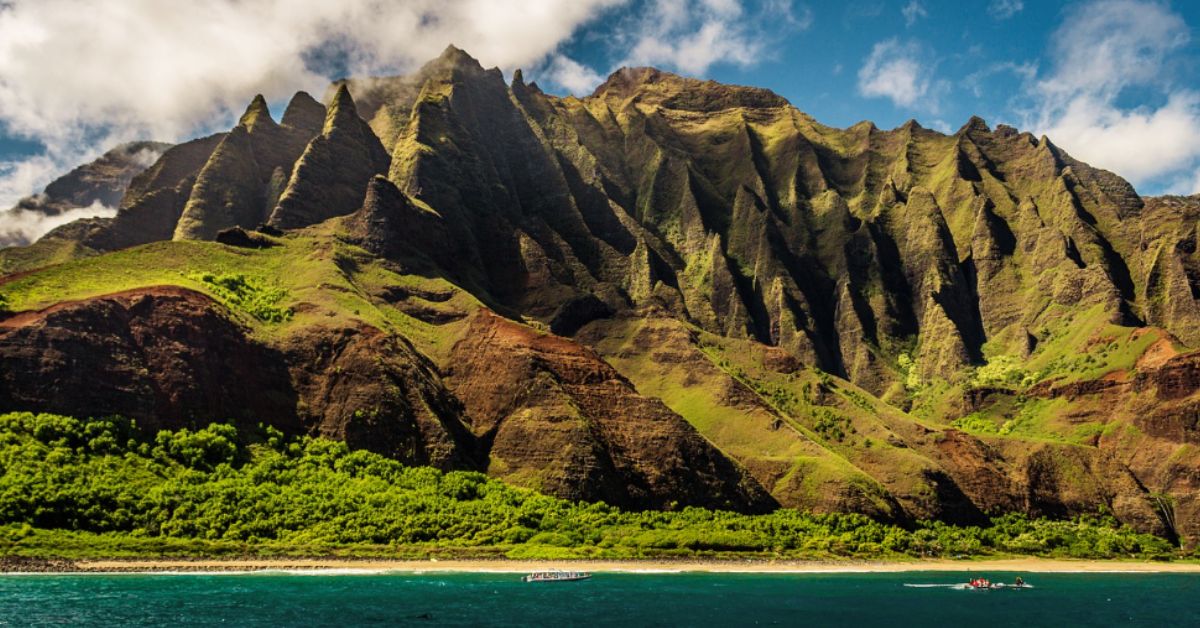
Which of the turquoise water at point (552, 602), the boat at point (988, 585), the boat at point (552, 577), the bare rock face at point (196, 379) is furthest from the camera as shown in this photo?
the bare rock face at point (196, 379)

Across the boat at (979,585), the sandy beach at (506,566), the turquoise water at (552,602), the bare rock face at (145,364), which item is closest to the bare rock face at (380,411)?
the bare rock face at (145,364)

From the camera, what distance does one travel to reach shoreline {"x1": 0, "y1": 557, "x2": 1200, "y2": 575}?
136 metres

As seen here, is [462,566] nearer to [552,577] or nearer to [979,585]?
[552,577]

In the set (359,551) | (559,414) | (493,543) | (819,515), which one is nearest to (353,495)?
(359,551)

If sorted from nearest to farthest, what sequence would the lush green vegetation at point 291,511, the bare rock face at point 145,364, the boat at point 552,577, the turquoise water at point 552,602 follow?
the turquoise water at point 552,602 → the boat at point 552,577 → the lush green vegetation at point 291,511 → the bare rock face at point 145,364

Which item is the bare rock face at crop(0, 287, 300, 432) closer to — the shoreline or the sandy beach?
the shoreline

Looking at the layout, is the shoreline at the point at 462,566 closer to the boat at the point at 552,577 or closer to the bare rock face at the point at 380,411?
→ the boat at the point at 552,577

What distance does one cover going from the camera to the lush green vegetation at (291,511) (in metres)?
146

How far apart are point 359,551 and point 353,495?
1430 centimetres

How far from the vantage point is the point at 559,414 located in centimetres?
19162

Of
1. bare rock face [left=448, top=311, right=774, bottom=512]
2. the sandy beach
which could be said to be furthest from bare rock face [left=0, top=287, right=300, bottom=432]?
bare rock face [left=448, top=311, right=774, bottom=512]

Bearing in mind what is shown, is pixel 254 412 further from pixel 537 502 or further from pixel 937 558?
pixel 937 558

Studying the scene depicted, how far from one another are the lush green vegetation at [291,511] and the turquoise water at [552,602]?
14462mm

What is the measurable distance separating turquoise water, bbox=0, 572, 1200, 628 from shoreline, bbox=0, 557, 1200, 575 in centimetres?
418
